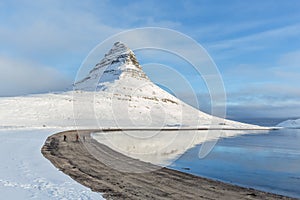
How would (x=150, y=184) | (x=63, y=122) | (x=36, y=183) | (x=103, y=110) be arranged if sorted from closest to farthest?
1. (x=36, y=183)
2. (x=150, y=184)
3. (x=63, y=122)
4. (x=103, y=110)

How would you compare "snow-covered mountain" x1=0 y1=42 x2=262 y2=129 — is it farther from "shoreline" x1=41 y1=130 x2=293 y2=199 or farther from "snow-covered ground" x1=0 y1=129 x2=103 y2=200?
"shoreline" x1=41 y1=130 x2=293 y2=199

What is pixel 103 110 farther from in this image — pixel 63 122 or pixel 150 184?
pixel 150 184

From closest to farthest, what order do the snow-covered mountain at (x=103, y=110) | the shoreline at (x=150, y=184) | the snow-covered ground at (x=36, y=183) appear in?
the snow-covered ground at (x=36, y=183)
the shoreline at (x=150, y=184)
the snow-covered mountain at (x=103, y=110)

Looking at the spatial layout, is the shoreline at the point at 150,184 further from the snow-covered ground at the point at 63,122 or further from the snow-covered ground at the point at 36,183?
the snow-covered ground at the point at 63,122

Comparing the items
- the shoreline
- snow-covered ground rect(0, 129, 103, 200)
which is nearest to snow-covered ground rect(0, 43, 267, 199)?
snow-covered ground rect(0, 129, 103, 200)

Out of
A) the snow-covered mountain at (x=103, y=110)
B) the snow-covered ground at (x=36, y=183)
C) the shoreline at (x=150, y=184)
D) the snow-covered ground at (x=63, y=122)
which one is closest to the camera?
the snow-covered ground at (x=36, y=183)

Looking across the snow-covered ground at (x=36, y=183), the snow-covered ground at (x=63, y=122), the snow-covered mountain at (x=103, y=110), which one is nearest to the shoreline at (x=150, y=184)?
the snow-covered ground at (x=36, y=183)

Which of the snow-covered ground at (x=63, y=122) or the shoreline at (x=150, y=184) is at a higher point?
the snow-covered ground at (x=63, y=122)

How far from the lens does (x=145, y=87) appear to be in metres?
199

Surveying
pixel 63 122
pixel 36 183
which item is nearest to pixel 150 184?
pixel 36 183

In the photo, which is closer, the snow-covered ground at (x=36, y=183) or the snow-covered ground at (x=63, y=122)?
the snow-covered ground at (x=36, y=183)

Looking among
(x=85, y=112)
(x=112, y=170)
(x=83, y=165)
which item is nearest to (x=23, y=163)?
(x=83, y=165)

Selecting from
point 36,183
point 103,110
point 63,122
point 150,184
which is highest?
point 103,110

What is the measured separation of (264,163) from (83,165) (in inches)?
662
